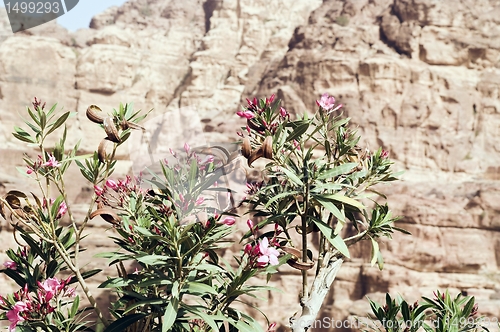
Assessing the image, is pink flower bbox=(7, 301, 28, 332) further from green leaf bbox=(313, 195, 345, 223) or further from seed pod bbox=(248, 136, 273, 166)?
green leaf bbox=(313, 195, 345, 223)

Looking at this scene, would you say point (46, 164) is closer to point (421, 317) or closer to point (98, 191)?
point (98, 191)

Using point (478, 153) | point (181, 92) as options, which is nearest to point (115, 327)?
point (478, 153)

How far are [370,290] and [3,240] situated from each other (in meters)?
11.9

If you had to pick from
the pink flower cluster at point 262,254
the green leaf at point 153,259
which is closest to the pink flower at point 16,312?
the green leaf at point 153,259

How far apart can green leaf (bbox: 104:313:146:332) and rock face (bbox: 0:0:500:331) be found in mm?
15544

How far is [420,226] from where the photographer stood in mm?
19594

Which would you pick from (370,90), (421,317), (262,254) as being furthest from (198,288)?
(370,90)

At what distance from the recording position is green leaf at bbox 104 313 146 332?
3356 mm

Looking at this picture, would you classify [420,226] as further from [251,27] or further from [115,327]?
[251,27]

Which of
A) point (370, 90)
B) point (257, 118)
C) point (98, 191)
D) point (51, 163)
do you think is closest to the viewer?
point (51, 163)

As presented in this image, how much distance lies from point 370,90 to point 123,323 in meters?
24.3

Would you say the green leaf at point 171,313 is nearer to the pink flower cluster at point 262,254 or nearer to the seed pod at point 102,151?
the pink flower cluster at point 262,254

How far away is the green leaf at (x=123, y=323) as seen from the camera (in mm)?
3356

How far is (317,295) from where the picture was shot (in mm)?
3680
